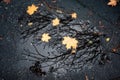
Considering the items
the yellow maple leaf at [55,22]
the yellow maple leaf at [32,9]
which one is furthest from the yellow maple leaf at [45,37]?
the yellow maple leaf at [32,9]

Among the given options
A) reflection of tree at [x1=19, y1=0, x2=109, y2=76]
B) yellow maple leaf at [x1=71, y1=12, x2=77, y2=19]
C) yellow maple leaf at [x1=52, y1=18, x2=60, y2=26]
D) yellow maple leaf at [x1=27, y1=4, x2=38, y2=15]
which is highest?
yellow maple leaf at [x1=27, y1=4, x2=38, y2=15]

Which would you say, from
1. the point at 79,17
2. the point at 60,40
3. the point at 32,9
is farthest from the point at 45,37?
the point at 79,17

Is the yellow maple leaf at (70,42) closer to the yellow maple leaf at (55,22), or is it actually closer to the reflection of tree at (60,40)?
the reflection of tree at (60,40)

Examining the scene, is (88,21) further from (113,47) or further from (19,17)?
(19,17)

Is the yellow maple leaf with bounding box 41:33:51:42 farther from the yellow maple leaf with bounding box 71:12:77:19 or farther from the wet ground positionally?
the yellow maple leaf with bounding box 71:12:77:19

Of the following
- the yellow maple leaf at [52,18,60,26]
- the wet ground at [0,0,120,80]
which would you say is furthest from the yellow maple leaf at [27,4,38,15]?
the yellow maple leaf at [52,18,60,26]
